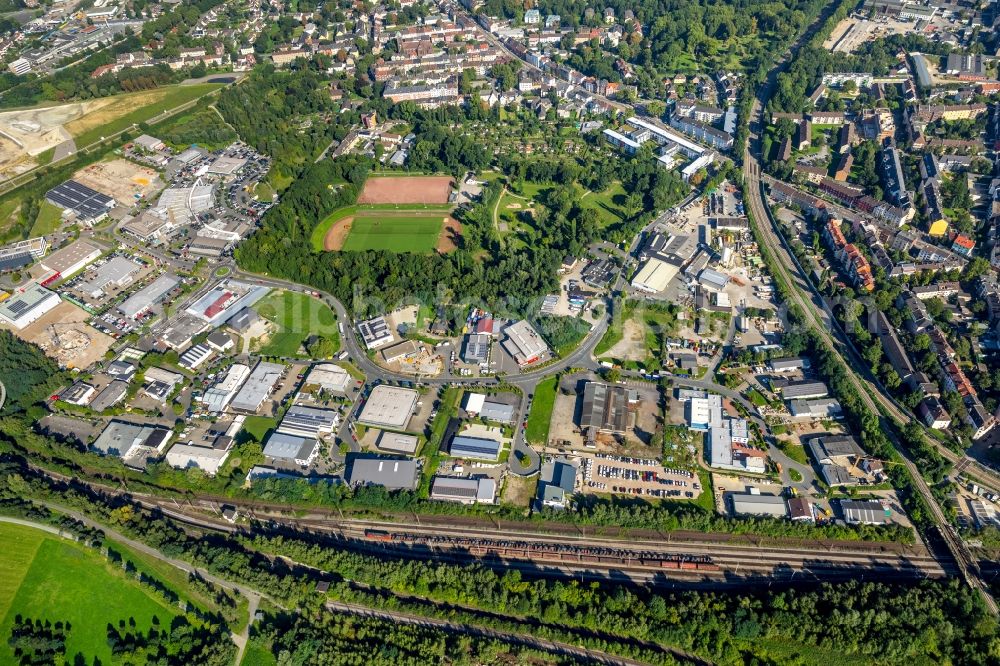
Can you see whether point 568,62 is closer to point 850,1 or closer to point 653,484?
point 850,1

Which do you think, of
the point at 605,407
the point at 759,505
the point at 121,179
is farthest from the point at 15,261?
the point at 759,505

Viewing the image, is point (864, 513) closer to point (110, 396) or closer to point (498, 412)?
point (498, 412)

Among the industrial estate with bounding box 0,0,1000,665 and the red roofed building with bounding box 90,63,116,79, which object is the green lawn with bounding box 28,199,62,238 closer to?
the industrial estate with bounding box 0,0,1000,665

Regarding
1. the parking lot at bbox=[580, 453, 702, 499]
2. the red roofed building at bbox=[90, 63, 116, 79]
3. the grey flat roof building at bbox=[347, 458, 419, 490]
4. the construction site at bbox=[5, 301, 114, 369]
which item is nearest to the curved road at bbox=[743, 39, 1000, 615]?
the parking lot at bbox=[580, 453, 702, 499]

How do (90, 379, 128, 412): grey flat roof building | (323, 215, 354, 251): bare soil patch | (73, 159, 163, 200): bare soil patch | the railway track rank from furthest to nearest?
1. (73, 159, 163, 200): bare soil patch
2. (323, 215, 354, 251): bare soil patch
3. (90, 379, 128, 412): grey flat roof building
4. the railway track

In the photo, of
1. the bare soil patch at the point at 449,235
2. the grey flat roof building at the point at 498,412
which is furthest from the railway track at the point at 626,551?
the bare soil patch at the point at 449,235

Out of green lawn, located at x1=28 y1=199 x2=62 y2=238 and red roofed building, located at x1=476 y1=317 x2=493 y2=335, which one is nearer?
red roofed building, located at x1=476 y1=317 x2=493 y2=335

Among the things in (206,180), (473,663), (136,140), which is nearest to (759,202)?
(473,663)
